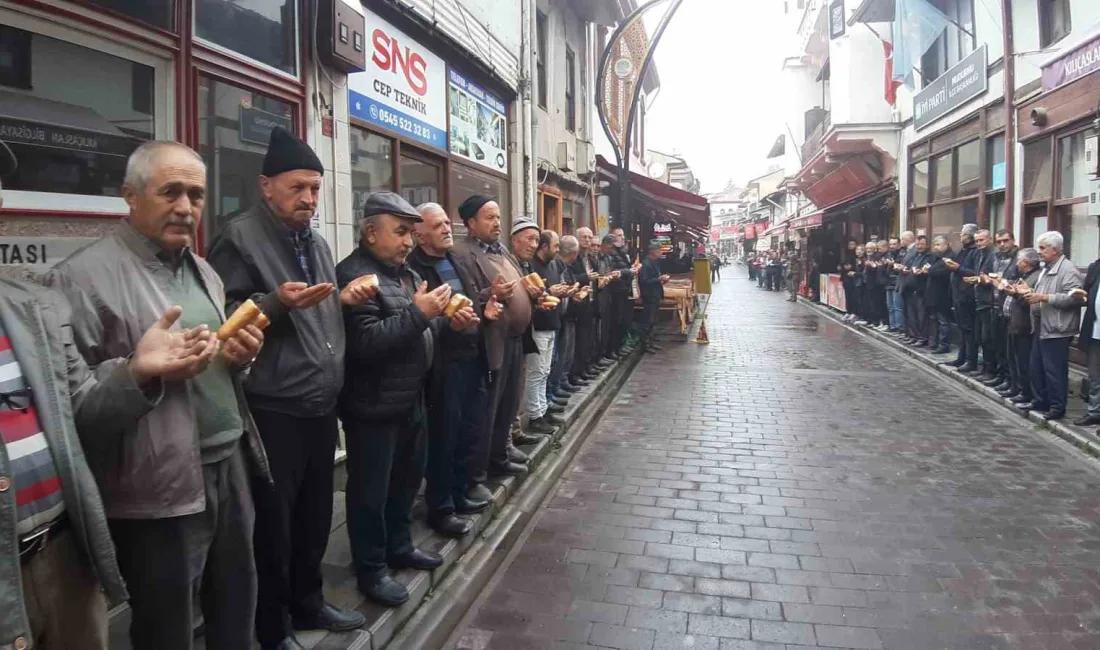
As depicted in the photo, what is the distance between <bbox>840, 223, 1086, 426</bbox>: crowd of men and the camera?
753cm

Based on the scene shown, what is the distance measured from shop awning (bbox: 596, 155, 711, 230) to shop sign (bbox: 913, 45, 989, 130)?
5350mm

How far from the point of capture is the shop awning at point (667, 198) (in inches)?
666

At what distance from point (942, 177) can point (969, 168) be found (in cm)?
163

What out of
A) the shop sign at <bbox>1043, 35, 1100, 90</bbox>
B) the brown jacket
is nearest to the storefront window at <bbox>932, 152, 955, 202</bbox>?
the shop sign at <bbox>1043, 35, 1100, 90</bbox>

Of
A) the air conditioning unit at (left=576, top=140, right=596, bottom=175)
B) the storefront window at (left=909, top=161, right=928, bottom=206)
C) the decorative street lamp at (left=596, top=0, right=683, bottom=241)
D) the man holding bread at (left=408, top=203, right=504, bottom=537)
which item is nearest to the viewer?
the man holding bread at (left=408, top=203, right=504, bottom=537)

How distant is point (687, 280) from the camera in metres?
17.2

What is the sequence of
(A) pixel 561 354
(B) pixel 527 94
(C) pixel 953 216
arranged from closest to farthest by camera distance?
(A) pixel 561 354 → (B) pixel 527 94 → (C) pixel 953 216

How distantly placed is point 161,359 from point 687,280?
52.4 feet

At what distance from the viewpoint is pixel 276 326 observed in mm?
2793

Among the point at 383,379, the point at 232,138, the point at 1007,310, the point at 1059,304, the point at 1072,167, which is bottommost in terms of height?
the point at 383,379

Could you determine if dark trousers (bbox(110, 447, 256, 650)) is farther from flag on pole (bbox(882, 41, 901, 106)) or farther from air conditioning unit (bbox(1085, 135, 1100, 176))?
flag on pole (bbox(882, 41, 901, 106))

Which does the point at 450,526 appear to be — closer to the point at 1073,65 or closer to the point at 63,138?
the point at 63,138

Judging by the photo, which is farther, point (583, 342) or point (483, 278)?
point (583, 342)

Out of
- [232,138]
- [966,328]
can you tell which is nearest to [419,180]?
[232,138]
